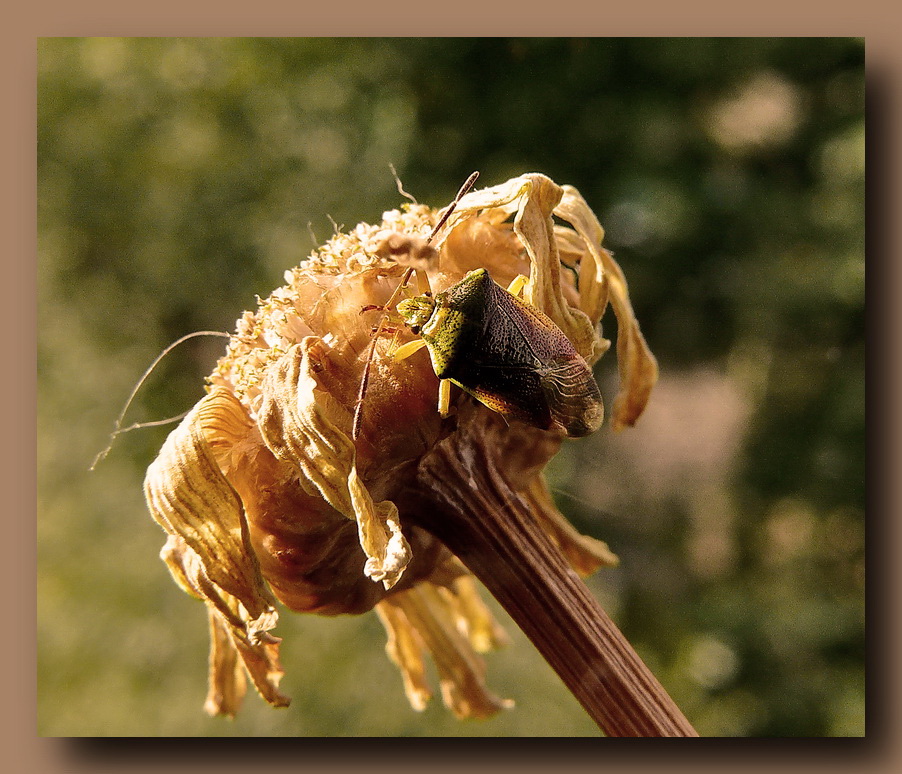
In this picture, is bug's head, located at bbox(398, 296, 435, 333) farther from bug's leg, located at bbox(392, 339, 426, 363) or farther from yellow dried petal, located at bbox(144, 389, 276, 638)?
yellow dried petal, located at bbox(144, 389, 276, 638)

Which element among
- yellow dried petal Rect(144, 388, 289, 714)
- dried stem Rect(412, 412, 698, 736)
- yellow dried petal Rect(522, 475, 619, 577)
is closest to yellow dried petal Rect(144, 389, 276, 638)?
yellow dried petal Rect(144, 388, 289, 714)

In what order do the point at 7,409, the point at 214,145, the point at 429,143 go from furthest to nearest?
1. the point at 214,145
2. the point at 429,143
3. the point at 7,409
